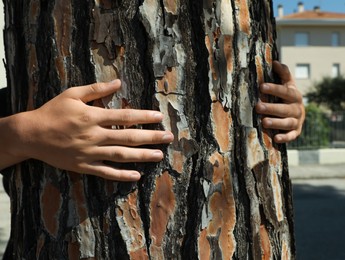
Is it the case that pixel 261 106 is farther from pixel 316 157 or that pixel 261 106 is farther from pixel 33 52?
pixel 316 157

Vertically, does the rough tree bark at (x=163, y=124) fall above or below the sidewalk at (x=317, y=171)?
above

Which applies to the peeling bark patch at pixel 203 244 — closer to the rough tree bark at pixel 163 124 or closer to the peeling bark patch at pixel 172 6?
the rough tree bark at pixel 163 124

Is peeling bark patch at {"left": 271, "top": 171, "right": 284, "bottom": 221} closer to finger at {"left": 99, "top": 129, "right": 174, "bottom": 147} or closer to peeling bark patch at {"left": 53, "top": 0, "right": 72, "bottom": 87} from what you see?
finger at {"left": 99, "top": 129, "right": 174, "bottom": 147}

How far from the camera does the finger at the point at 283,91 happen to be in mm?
1586

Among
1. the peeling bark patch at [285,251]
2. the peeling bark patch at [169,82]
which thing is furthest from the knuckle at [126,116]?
the peeling bark patch at [285,251]

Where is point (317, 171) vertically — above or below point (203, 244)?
below

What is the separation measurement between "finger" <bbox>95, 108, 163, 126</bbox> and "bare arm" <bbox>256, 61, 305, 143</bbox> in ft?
1.08

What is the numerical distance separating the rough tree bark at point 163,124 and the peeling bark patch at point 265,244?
0.03 m

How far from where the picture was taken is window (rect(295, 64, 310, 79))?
42.6 m

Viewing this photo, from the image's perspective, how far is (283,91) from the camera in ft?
5.35

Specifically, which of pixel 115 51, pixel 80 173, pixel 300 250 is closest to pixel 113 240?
pixel 80 173

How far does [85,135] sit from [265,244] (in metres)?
0.60

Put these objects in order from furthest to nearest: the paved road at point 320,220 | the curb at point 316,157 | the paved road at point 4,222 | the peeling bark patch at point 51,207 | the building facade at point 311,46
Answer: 1. the building facade at point 311,46
2. the curb at point 316,157
3. the paved road at point 4,222
4. the paved road at point 320,220
5. the peeling bark patch at point 51,207

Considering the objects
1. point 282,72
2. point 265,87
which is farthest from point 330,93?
point 265,87
